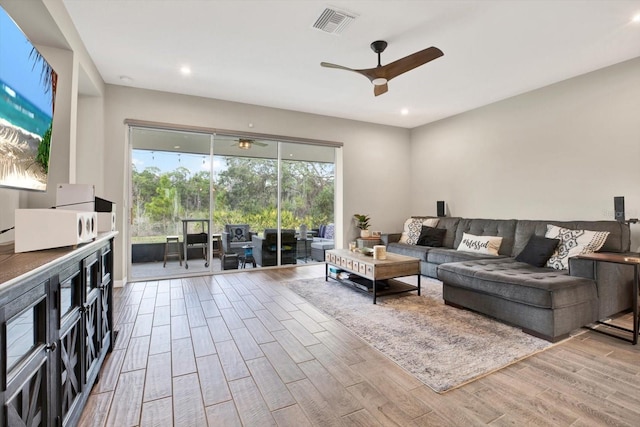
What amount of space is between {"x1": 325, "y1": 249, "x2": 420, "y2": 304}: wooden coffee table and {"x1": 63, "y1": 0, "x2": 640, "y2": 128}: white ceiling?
2367 millimetres

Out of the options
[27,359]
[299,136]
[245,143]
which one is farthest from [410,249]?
[27,359]

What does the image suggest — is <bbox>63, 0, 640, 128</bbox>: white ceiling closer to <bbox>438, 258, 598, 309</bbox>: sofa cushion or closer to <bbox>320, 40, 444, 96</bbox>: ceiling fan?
<bbox>320, 40, 444, 96</bbox>: ceiling fan

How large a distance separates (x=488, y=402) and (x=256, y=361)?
1483 mm

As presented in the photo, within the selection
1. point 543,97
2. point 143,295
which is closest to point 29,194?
point 143,295

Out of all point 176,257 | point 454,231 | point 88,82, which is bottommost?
point 176,257

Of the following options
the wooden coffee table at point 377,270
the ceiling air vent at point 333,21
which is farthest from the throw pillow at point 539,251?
the ceiling air vent at point 333,21

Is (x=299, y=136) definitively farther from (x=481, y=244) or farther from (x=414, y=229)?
(x=481, y=244)

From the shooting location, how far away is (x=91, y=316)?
1.82 meters

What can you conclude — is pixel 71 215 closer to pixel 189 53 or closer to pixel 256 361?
pixel 256 361

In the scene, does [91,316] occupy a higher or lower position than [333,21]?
lower

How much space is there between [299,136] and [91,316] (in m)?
4.33

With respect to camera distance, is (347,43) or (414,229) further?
(414,229)

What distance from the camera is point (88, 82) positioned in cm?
362

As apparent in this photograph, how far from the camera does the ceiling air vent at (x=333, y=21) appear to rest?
2691 millimetres
